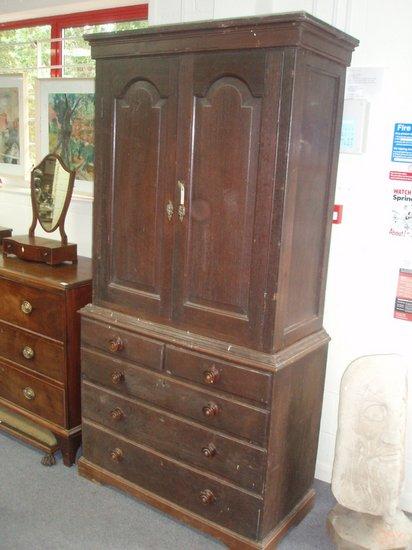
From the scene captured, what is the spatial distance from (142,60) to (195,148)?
40 cm

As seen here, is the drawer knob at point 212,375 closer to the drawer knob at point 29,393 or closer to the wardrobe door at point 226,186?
the wardrobe door at point 226,186

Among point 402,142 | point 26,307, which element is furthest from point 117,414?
point 402,142

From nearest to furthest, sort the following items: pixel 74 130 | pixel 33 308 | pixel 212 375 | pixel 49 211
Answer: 1. pixel 212 375
2. pixel 33 308
3. pixel 49 211
4. pixel 74 130

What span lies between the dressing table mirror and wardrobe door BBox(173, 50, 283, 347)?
0.98 meters

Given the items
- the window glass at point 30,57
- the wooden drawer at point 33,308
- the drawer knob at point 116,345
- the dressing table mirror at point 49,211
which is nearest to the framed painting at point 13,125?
the window glass at point 30,57

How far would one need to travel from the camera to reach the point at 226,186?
6.21ft

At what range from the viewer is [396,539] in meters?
2.09

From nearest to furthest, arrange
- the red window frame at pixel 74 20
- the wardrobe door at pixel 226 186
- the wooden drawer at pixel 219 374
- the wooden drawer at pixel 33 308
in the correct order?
the wardrobe door at pixel 226 186
the wooden drawer at pixel 219 374
the wooden drawer at pixel 33 308
the red window frame at pixel 74 20

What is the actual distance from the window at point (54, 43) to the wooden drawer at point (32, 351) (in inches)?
51.1

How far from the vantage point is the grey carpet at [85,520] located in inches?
86.2

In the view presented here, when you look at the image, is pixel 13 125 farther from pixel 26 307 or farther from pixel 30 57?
pixel 26 307

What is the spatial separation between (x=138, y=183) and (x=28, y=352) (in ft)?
3.60

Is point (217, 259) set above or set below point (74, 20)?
below

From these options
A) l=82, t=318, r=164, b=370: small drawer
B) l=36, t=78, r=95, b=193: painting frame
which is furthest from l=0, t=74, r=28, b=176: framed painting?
l=82, t=318, r=164, b=370: small drawer
